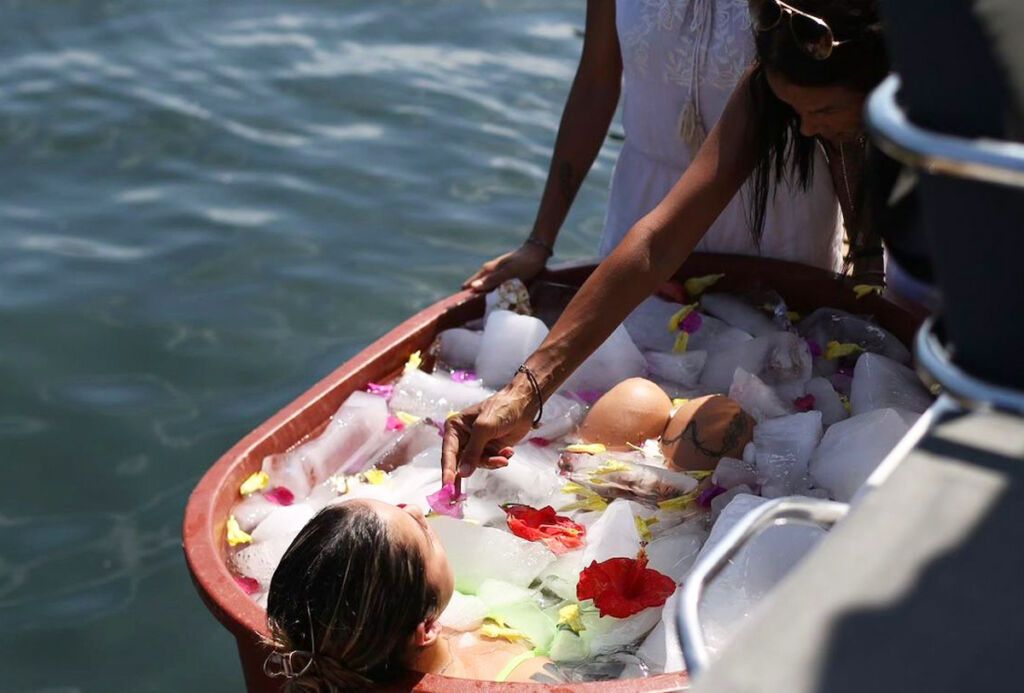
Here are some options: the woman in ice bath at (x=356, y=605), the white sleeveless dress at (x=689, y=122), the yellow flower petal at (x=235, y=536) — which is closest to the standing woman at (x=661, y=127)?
the white sleeveless dress at (x=689, y=122)

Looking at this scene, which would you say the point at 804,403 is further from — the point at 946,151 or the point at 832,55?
the point at 946,151

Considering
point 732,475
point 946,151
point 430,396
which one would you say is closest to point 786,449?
point 732,475

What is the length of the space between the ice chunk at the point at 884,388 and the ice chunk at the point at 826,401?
0.10 ft

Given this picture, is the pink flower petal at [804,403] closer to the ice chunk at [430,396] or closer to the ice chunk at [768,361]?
the ice chunk at [768,361]

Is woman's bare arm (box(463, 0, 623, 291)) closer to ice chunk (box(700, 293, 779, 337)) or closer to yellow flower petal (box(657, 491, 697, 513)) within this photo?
ice chunk (box(700, 293, 779, 337))

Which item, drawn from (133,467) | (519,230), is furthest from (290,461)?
(519,230)

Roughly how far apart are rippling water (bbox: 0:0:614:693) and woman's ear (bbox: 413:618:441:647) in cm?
124

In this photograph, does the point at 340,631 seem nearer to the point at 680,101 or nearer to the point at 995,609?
the point at 995,609

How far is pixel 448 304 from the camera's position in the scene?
10.2 ft

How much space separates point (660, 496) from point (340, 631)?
787mm

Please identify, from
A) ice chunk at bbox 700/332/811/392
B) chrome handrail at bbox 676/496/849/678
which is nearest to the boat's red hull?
ice chunk at bbox 700/332/811/392

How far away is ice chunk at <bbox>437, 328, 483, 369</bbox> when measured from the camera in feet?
9.94

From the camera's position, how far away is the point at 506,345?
2912 millimetres

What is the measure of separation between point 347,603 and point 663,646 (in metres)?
0.52
